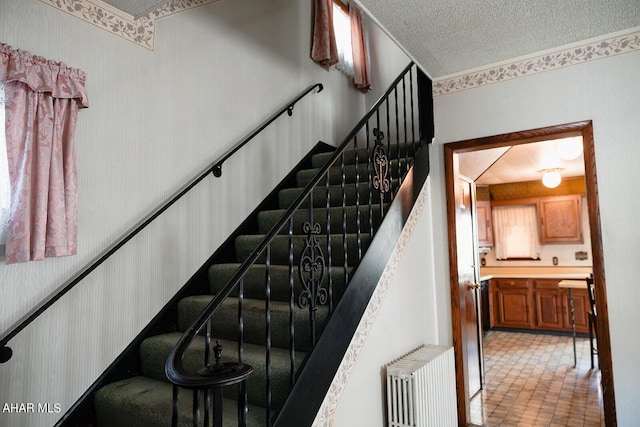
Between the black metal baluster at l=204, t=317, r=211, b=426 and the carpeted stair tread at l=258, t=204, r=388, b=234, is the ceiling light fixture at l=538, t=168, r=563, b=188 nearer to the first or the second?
the carpeted stair tread at l=258, t=204, r=388, b=234

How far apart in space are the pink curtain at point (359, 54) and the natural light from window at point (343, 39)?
0.19 feet

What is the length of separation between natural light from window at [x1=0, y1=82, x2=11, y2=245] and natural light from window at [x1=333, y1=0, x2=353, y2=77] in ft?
11.3

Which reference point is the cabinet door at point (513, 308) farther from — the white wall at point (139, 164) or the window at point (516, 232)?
the white wall at point (139, 164)

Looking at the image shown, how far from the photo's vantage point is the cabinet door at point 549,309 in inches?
247

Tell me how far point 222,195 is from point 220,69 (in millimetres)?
997

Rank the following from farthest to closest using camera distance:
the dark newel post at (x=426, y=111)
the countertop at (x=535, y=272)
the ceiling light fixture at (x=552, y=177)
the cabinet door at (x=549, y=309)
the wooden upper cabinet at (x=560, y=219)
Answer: the wooden upper cabinet at (x=560, y=219)
the countertop at (x=535, y=272)
the cabinet door at (x=549, y=309)
the ceiling light fixture at (x=552, y=177)
the dark newel post at (x=426, y=111)

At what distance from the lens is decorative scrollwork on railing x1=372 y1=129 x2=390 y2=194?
8.42 ft

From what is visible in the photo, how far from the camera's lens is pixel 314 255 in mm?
1992

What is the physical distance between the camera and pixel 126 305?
234 cm

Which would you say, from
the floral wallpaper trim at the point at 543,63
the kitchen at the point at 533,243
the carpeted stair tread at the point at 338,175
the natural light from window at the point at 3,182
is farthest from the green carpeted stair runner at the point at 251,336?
the kitchen at the point at 533,243

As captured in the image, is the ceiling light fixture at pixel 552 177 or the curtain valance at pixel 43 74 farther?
the ceiling light fixture at pixel 552 177

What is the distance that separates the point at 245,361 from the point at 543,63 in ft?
9.40

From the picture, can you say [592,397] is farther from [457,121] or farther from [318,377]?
[318,377]

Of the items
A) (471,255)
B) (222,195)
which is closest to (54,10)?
(222,195)
